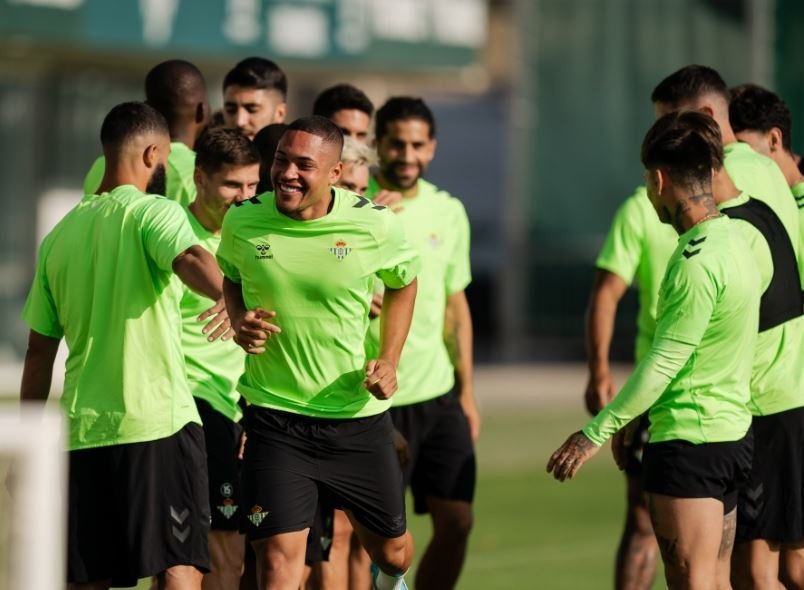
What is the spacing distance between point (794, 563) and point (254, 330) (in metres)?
2.66

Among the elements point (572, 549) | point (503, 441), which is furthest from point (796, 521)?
point (503, 441)

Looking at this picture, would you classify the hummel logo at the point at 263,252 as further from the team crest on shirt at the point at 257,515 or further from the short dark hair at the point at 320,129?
the team crest on shirt at the point at 257,515

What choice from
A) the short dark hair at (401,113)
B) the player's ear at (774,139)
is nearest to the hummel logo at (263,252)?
the short dark hair at (401,113)

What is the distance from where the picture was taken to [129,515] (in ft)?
21.9

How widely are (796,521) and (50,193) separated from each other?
60.2 feet

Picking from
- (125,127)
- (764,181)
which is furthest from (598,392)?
(125,127)

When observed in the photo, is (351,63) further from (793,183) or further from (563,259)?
(793,183)

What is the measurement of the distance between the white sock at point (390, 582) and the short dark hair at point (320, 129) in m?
→ 1.82

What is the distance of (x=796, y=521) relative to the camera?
721cm

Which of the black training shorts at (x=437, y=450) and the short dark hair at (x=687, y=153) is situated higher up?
the short dark hair at (x=687, y=153)

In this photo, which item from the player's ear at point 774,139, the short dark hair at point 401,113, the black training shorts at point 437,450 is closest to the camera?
the player's ear at point 774,139

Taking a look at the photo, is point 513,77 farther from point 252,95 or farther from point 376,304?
point 376,304

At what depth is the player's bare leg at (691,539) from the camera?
256 inches

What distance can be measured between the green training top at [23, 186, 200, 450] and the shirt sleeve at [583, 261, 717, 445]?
1.71 meters
